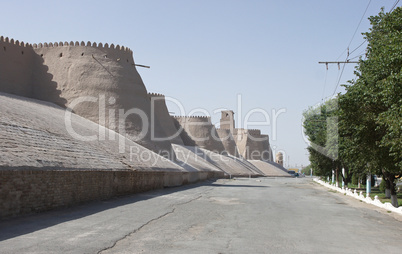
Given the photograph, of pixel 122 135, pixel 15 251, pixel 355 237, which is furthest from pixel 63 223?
pixel 122 135

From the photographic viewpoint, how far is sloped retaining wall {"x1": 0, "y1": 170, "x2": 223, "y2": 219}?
11.3 meters

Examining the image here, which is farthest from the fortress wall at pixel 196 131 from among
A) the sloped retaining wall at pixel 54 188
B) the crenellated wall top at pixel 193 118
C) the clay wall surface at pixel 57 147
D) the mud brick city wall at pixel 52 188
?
the mud brick city wall at pixel 52 188

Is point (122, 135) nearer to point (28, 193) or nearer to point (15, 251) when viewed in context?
point (28, 193)

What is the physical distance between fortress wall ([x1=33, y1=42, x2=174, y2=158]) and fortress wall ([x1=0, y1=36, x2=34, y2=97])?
0.80 metres

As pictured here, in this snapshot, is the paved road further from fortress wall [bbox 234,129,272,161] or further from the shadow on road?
fortress wall [bbox 234,129,272,161]

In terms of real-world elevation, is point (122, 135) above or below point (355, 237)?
above

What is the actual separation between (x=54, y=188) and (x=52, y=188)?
14 centimetres

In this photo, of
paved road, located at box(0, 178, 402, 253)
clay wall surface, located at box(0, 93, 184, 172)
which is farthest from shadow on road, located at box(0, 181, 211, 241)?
clay wall surface, located at box(0, 93, 184, 172)

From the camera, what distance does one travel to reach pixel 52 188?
13477 millimetres

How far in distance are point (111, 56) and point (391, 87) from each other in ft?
87.6

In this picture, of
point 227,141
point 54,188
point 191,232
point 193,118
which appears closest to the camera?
point 191,232

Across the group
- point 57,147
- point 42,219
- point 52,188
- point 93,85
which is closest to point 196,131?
point 93,85

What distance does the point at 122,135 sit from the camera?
3203 centimetres

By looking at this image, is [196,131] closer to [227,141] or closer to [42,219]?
[227,141]
